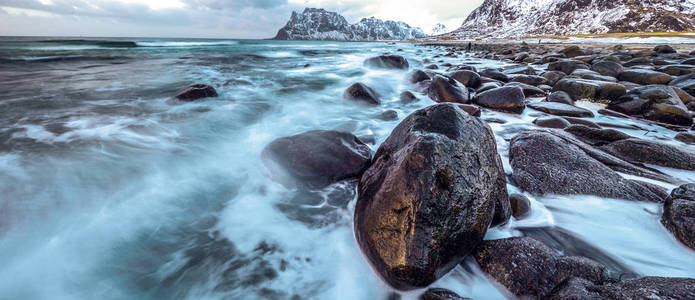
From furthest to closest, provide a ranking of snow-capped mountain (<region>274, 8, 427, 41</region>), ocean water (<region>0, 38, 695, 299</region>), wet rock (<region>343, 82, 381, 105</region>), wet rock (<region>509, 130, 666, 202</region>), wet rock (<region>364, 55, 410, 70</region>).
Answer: snow-capped mountain (<region>274, 8, 427, 41</region>), wet rock (<region>364, 55, 410, 70</region>), wet rock (<region>343, 82, 381, 105</region>), wet rock (<region>509, 130, 666, 202</region>), ocean water (<region>0, 38, 695, 299</region>)

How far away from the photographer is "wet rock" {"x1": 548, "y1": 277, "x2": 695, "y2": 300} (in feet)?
3.84

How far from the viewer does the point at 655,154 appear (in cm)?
284

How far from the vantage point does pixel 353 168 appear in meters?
2.90

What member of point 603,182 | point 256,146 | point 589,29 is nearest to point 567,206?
point 603,182

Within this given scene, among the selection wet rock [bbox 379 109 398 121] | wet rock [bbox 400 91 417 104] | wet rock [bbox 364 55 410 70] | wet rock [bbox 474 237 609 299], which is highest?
wet rock [bbox 364 55 410 70]

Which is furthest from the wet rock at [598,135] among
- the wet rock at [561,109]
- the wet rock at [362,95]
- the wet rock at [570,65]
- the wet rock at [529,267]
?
the wet rock at [570,65]

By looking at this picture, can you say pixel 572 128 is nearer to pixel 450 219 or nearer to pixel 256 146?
pixel 450 219

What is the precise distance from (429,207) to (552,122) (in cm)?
386

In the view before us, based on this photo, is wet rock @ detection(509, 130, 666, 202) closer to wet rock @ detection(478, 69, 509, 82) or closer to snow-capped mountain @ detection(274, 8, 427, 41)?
wet rock @ detection(478, 69, 509, 82)

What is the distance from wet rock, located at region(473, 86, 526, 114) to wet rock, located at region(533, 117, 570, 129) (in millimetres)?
832

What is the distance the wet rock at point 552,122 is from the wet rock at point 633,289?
11.1 feet

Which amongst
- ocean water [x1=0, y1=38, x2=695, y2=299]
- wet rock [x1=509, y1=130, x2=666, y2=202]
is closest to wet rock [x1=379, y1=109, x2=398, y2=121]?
ocean water [x1=0, y1=38, x2=695, y2=299]

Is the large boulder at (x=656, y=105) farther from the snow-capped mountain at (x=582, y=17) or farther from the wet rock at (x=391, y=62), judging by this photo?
the snow-capped mountain at (x=582, y=17)

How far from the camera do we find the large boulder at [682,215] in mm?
1855
